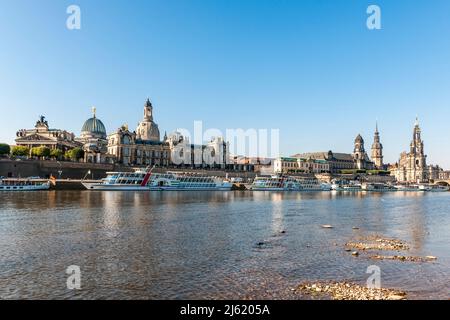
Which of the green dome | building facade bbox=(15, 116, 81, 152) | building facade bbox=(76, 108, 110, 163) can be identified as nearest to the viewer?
building facade bbox=(15, 116, 81, 152)

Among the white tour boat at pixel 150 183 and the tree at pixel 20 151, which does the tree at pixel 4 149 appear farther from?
the white tour boat at pixel 150 183

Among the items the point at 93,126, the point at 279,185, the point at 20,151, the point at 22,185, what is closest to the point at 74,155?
the point at 20,151

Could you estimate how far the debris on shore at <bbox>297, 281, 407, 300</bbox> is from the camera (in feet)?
47.1

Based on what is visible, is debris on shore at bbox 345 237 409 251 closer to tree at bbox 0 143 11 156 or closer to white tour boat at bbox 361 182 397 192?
tree at bbox 0 143 11 156

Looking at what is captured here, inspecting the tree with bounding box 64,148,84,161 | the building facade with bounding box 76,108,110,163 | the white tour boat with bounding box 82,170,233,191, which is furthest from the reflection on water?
the building facade with bounding box 76,108,110,163

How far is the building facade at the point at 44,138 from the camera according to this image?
413 feet

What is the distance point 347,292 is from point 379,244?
458 inches

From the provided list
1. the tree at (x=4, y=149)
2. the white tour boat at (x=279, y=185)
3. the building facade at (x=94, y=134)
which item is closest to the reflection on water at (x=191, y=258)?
the white tour boat at (x=279, y=185)

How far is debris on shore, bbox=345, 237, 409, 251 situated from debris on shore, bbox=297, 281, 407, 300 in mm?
8612

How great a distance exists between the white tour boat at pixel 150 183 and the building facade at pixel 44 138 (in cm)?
4266

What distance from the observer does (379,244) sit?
25.4m

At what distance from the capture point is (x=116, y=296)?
14508mm

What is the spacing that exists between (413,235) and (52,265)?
25.1m
